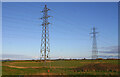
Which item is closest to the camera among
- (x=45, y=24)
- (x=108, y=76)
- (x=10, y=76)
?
(x=108, y=76)

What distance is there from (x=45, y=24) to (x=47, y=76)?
58.8 feet

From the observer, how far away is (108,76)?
2339cm

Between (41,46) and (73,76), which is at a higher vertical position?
(41,46)

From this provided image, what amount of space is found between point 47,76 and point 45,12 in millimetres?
21398

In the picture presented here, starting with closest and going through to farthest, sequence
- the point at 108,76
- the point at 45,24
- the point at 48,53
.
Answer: the point at 108,76 → the point at 48,53 → the point at 45,24

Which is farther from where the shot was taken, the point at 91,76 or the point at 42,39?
the point at 42,39

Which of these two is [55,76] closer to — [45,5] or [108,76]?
[108,76]

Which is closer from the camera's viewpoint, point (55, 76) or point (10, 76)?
point (55, 76)

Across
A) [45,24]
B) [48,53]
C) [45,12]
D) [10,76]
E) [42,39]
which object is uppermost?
[45,12]

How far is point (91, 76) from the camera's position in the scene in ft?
77.9

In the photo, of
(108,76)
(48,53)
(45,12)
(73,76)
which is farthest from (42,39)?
(108,76)

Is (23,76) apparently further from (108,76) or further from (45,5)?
(45,5)

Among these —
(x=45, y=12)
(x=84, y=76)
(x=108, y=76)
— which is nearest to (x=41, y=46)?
(x=45, y=12)

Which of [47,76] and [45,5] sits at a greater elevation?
[45,5]
